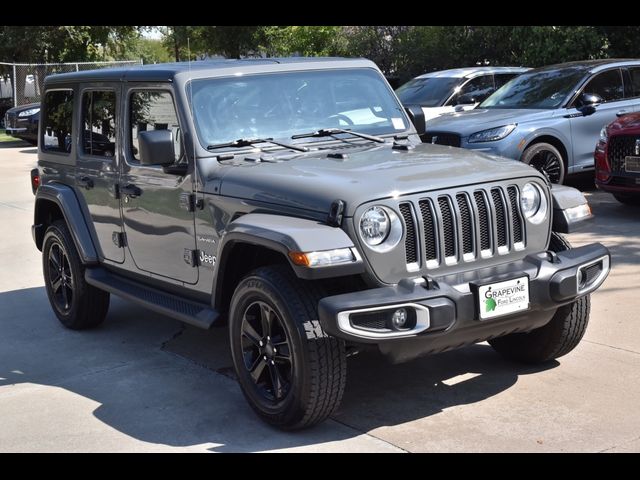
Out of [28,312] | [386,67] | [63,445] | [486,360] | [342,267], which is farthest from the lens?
[386,67]

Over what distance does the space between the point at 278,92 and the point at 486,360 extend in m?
2.11

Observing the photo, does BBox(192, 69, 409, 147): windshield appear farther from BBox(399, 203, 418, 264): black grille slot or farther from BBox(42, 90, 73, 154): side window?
BBox(42, 90, 73, 154): side window

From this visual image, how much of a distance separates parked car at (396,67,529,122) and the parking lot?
23.6ft

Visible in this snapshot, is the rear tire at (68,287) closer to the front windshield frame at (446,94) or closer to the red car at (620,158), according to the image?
the red car at (620,158)

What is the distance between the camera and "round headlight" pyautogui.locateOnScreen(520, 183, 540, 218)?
17.3 ft

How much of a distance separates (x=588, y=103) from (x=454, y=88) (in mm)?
3188

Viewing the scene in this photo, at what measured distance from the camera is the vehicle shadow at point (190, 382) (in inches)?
200

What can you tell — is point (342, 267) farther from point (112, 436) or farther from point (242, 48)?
point (242, 48)

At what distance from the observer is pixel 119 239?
6.61 meters

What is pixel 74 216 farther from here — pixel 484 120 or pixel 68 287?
pixel 484 120

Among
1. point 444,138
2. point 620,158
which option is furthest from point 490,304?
point 444,138

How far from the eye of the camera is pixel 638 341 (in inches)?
245
